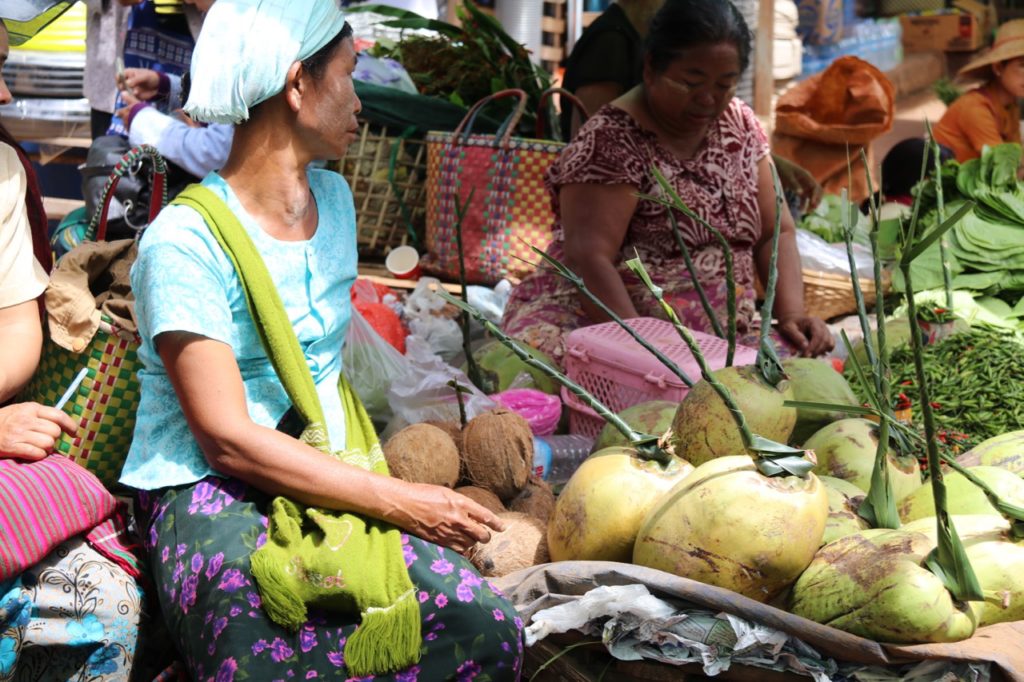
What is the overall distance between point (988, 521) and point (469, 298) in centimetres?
277

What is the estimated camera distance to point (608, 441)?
98.8 inches

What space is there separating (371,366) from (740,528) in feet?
5.92

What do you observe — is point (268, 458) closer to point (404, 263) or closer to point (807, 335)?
point (807, 335)

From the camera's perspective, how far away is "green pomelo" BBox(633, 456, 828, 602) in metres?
1.81

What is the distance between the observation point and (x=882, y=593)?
5.74 feet

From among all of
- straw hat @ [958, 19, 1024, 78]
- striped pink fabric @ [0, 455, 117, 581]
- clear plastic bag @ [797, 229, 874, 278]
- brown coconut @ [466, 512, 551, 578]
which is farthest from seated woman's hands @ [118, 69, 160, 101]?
straw hat @ [958, 19, 1024, 78]

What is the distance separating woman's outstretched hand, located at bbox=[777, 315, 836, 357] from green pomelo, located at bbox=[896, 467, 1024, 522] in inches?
58.2

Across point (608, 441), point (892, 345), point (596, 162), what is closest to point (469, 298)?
point (596, 162)

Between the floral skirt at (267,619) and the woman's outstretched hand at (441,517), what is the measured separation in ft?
0.09

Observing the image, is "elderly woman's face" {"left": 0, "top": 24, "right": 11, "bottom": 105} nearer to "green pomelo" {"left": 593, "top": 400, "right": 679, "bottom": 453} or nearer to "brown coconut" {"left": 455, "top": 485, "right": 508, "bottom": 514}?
"brown coconut" {"left": 455, "top": 485, "right": 508, "bottom": 514}

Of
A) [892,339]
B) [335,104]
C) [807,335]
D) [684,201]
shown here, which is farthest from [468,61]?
[335,104]

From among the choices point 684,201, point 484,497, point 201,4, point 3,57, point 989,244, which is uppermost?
point 201,4

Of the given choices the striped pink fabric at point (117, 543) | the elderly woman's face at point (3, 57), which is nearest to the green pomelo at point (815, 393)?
the striped pink fabric at point (117, 543)

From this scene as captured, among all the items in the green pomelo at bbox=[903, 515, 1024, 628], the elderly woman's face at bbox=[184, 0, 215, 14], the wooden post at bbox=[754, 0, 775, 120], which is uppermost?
the elderly woman's face at bbox=[184, 0, 215, 14]
